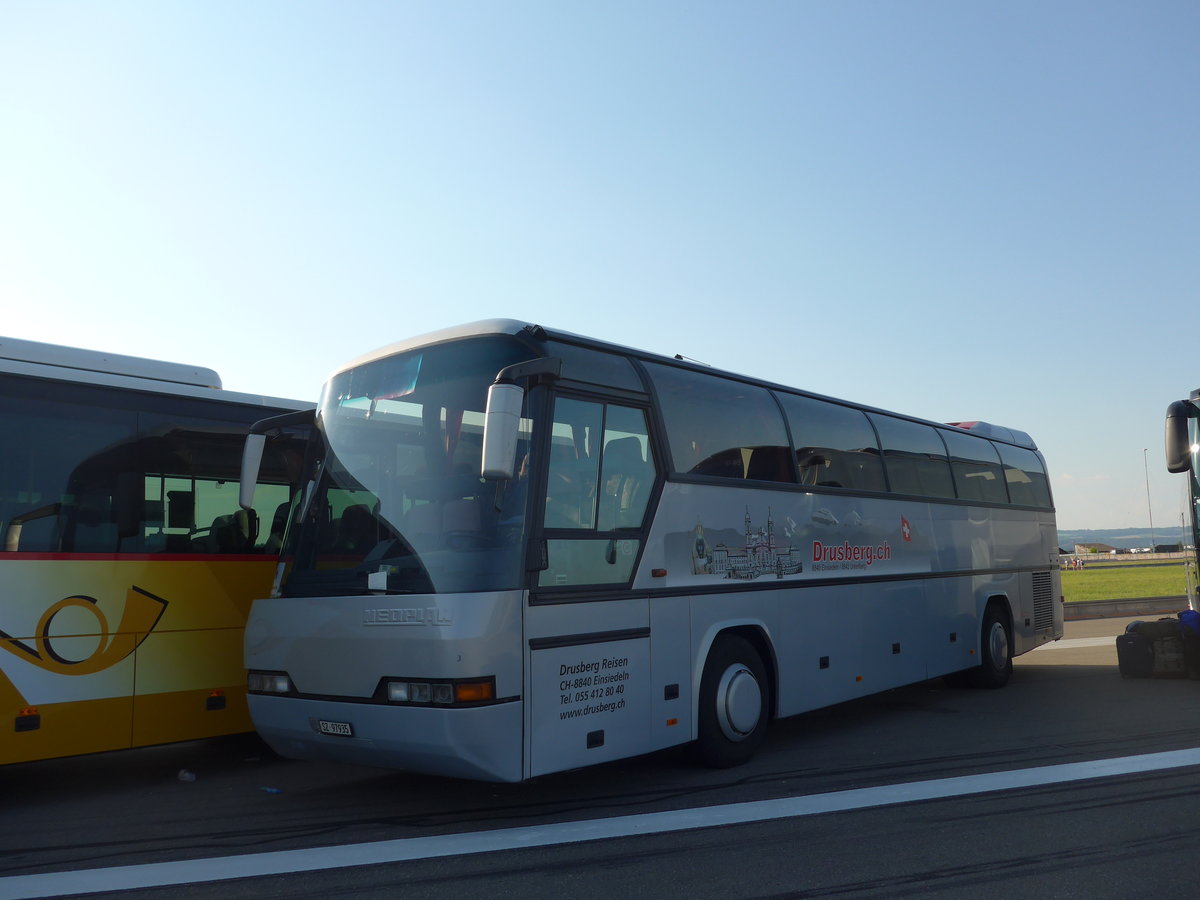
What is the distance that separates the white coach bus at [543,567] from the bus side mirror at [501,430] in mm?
12

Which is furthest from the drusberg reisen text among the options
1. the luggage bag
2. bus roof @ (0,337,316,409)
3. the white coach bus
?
bus roof @ (0,337,316,409)

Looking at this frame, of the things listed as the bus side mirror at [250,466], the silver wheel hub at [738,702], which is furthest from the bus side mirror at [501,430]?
the silver wheel hub at [738,702]

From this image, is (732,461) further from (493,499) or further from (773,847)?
(773,847)

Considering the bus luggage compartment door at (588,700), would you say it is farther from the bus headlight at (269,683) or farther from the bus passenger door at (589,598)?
the bus headlight at (269,683)

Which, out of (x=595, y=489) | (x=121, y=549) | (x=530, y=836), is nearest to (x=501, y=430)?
(x=595, y=489)

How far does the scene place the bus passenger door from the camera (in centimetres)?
600

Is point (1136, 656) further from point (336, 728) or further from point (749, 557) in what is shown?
point (336, 728)

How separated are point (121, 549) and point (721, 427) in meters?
4.77

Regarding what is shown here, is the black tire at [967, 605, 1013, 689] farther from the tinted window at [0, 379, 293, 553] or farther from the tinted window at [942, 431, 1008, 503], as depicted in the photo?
the tinted window at [0, 379, 293, 553]

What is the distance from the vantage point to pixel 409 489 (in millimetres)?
6195

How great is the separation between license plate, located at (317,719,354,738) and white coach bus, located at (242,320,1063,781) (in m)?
0.01

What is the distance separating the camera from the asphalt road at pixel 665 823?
496 centimetres

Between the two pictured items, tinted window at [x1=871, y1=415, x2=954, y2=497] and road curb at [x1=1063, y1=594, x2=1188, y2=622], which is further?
road curb at [x1=1063, y1=594, x2=1188, y2=622]

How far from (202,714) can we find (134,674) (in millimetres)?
675
